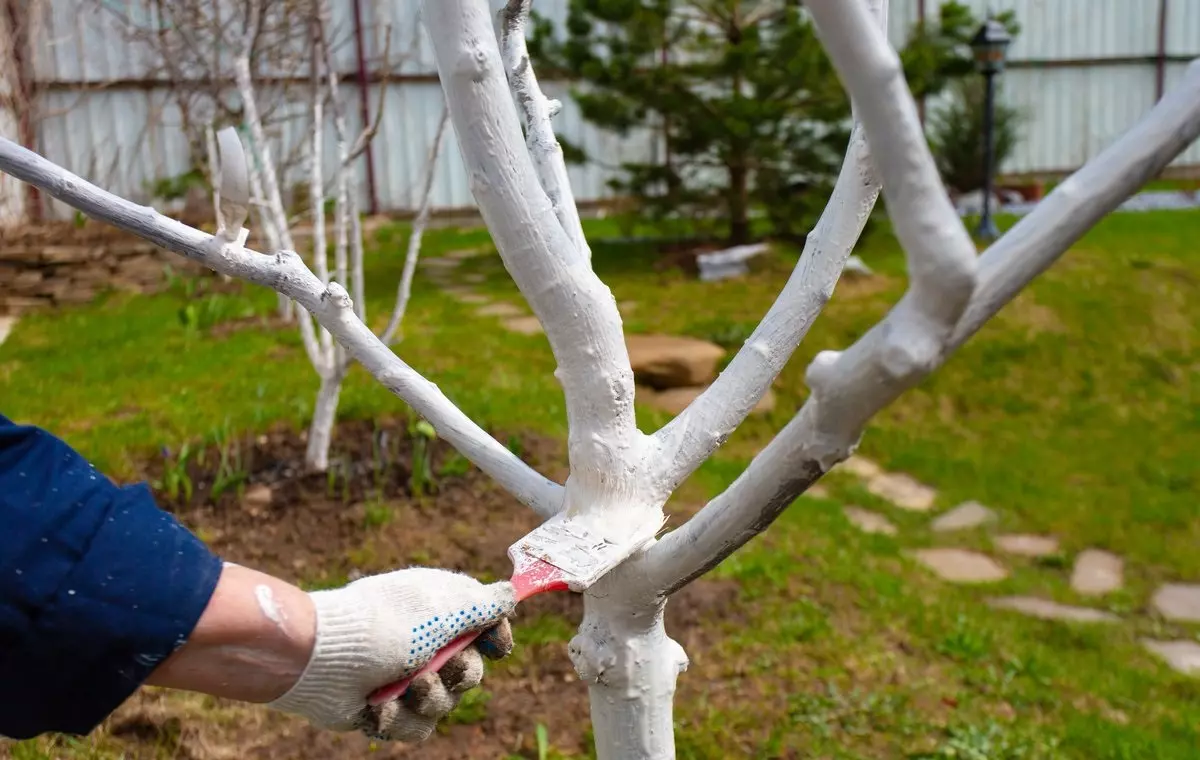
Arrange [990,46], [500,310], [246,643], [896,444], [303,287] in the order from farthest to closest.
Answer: [990,46], [500,310], [896,444], [303,287], [246,643]

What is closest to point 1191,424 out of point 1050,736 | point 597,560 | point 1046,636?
point 1046,636

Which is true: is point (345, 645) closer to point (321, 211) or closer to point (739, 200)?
point (321, 211)

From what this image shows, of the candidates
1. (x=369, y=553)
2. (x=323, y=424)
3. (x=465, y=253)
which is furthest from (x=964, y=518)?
(x=465, y=253)

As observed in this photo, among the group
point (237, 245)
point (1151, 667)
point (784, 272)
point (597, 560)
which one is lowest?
point (1151, 667)

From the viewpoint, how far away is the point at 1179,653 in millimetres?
3121

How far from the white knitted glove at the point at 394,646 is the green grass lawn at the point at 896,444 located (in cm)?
101

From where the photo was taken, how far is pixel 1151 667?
298cm

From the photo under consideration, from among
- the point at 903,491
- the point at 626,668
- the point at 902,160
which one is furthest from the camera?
the point at 903,491

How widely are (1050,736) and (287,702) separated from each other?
1.85 meters

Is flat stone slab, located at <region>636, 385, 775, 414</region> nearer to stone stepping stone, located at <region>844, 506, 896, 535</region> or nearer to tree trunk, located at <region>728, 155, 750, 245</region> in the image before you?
stone stepping stone, located at <region>844, 506, 896, 535</region>

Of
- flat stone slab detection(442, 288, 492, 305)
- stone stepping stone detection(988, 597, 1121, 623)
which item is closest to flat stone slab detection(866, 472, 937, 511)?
stone stepping stone detection(988, 597, 1121, 623)

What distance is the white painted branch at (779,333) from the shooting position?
4.94 ft

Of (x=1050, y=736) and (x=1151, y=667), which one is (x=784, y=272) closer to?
(x=1151, y=667)

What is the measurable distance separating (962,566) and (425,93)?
24.6ft
